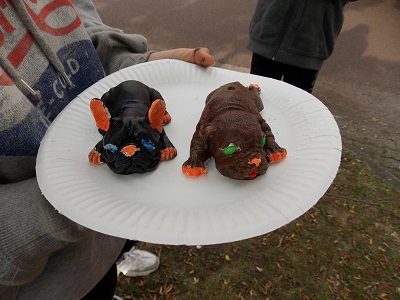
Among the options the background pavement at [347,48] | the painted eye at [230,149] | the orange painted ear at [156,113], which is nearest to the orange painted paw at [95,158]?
the orange painted ear at [156,113]

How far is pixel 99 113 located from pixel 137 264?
4.97 ft

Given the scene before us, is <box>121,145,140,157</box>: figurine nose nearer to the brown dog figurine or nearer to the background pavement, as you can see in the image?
the brown dog figurine

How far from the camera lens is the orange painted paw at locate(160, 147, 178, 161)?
1.61 metres

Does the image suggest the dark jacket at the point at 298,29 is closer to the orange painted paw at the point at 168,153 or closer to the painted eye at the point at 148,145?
the orange painted paw at the point at 168,153

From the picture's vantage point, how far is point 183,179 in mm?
1526

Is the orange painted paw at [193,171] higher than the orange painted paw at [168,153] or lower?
lower

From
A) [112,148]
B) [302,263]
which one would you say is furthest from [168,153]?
[302,263]

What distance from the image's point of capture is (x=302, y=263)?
2742 mm

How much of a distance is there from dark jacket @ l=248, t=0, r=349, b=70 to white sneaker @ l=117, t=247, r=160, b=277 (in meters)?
1.82

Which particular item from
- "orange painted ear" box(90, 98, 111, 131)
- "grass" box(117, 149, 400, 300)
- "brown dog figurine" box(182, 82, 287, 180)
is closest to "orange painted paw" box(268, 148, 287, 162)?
"brown dog figurine" box(182, 82, 287, 180)

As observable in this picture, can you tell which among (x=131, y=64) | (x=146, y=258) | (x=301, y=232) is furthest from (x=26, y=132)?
(x=301, y=232)

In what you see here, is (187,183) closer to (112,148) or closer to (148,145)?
(148,145)

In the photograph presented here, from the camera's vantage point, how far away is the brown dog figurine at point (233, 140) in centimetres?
149

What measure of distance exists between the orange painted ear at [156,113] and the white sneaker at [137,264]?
1.44 meters
